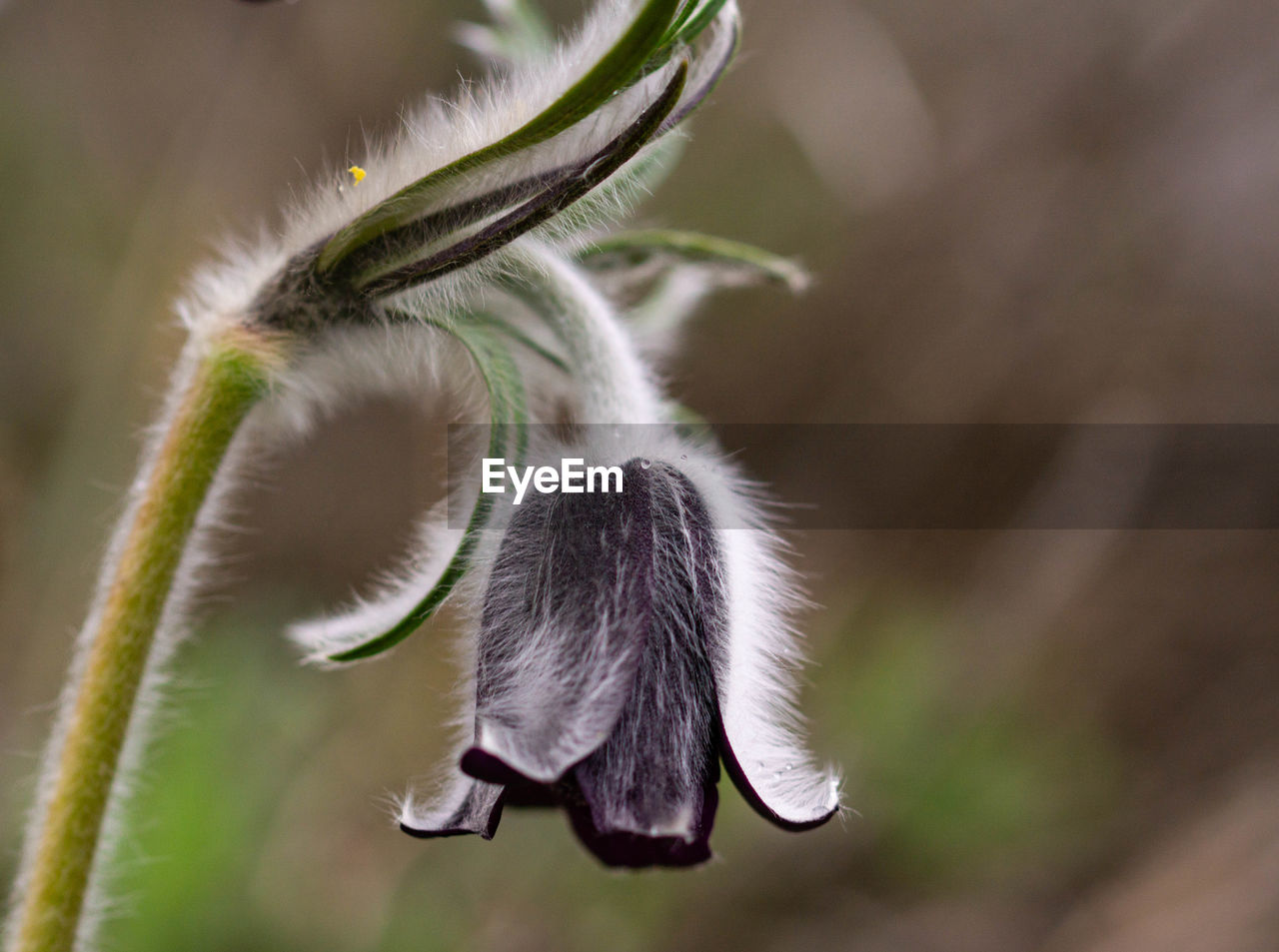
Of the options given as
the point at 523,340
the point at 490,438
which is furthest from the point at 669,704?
the point at 523,340

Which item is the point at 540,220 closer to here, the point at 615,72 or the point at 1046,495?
the point at 615,72

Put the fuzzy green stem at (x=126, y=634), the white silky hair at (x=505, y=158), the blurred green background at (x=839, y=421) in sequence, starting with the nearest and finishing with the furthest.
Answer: the white silky hair at (x=505, y=158) → the fuzzy green stem at (x=126, y=634) → the blurred green background at (x=839, y=421)

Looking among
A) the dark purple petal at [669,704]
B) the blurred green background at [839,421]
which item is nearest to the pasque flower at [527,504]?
the dark purple petal at [669,704]

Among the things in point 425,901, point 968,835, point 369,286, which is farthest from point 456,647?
point 968,835

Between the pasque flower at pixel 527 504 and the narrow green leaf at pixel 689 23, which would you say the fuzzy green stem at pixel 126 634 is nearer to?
the pasque flower at pixel 527 504

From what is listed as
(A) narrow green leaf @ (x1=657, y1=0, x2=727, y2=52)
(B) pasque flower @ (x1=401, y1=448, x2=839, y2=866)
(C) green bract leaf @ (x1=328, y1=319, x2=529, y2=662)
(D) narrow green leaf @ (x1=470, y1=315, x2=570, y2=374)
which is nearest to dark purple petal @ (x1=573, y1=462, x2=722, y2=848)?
(B) pasque flower @ (x1=401, y1=448, x2=839, y2=866)

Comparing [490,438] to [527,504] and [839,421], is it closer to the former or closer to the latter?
[527,504]

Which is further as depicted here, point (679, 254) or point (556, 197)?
point (679, 254)
